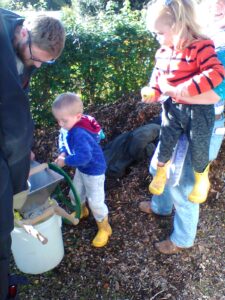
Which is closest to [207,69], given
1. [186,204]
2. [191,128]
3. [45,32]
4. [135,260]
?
[191,128]

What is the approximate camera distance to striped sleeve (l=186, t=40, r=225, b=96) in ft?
6.59

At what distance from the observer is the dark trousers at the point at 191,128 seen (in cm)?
224

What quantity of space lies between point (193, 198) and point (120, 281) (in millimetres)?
956

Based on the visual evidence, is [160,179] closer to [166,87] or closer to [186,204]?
[186,204]

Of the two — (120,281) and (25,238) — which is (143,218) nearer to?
(120,281)

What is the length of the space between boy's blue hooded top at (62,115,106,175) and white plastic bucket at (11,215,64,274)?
0.44 meters

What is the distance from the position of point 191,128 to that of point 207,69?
1.35 feet

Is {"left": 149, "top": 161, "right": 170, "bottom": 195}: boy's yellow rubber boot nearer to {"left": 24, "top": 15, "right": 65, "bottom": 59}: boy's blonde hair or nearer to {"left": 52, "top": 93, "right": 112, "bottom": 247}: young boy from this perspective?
{"left": 52, "top": 93, "right": 112, "bottom": 247}: young boy

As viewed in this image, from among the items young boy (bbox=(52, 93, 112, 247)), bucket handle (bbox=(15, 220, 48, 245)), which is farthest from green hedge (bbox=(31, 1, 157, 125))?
bucket handle (bbox=(15, 220, 48, 245))

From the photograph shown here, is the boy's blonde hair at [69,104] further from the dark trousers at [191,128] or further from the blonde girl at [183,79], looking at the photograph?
the dark trousers at [191,128]

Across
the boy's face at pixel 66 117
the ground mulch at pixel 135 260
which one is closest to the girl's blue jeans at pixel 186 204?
the ground mulch at pixel 135 260

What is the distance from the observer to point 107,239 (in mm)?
3123

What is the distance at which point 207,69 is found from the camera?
202 centimetres

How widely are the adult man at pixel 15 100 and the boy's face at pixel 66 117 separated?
382mm
